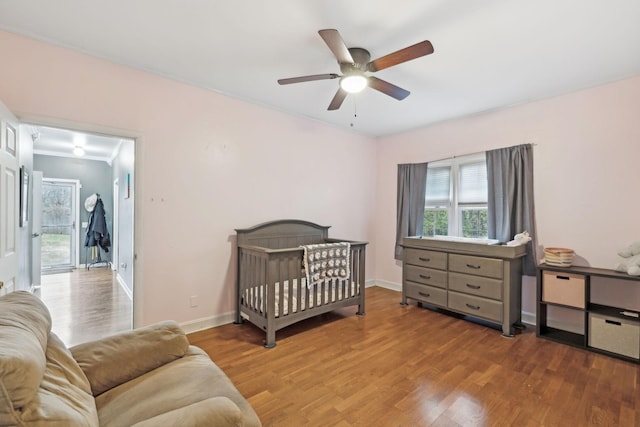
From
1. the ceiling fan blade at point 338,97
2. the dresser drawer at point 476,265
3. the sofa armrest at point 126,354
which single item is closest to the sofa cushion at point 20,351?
the sofa armrest at point 126,354

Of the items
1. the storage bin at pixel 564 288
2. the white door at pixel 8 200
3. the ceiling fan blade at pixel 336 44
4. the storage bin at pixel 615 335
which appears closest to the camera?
the ceiling fan blade at pixel 336 44

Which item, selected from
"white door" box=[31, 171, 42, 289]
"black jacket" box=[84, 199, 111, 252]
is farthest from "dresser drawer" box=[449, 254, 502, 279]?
"black jacket" box=[84, 199, 111, 252]

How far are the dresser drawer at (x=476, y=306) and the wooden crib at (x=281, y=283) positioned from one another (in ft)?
3.54

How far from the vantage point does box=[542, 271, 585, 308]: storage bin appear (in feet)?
8.71

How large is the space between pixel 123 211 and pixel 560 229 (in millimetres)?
6339

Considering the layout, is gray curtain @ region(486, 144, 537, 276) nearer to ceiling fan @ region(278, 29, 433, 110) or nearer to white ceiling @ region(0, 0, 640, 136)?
white ceiling @ region(0, 0, 640, 136)

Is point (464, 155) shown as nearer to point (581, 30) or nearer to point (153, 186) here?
point (581, 30)

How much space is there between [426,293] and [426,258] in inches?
17.4

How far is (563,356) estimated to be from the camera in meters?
2.52

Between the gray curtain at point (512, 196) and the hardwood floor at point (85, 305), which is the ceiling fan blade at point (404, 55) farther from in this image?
the hardwood floor at point (85, 305)

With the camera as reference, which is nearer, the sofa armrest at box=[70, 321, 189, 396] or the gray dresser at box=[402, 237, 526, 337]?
the sofa armrest at box=[70, 321, 189, 396]

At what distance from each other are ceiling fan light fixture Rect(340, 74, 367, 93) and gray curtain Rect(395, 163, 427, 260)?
7.51 ft

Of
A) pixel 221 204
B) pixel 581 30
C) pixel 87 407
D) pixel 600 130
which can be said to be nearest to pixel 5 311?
pixel 87 407

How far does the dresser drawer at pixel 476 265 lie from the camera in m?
3.05
